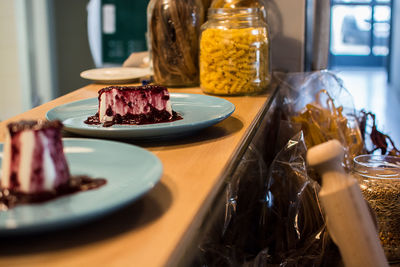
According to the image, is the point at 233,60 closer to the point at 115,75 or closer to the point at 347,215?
the point at 115,75

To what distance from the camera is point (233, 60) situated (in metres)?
1.09

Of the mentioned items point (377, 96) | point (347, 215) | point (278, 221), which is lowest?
point (377, 96)

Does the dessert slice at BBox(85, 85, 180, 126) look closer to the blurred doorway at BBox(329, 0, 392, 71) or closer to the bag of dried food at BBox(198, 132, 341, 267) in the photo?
the bag of dried food at BBox(198, 132, 341, 267)

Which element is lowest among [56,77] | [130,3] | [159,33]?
[56,77]

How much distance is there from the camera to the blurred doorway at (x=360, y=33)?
8.96 meters

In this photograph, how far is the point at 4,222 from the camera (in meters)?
0.36

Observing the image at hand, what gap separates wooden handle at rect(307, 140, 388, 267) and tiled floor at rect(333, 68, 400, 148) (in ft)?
8.72

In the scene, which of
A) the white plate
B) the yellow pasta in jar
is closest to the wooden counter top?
the yellow pasta in jar

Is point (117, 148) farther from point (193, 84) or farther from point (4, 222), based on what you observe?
point (193, 84)

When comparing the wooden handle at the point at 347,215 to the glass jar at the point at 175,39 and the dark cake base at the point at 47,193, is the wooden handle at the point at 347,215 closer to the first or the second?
the dark cake base at the point at 47,193

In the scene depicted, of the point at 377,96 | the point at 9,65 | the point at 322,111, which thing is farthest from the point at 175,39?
the point at 377,96

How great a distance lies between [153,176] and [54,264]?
0.42 feet

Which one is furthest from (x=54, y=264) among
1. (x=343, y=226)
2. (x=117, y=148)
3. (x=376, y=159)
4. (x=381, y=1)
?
(x=381, y=1)

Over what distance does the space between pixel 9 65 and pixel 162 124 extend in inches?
118
